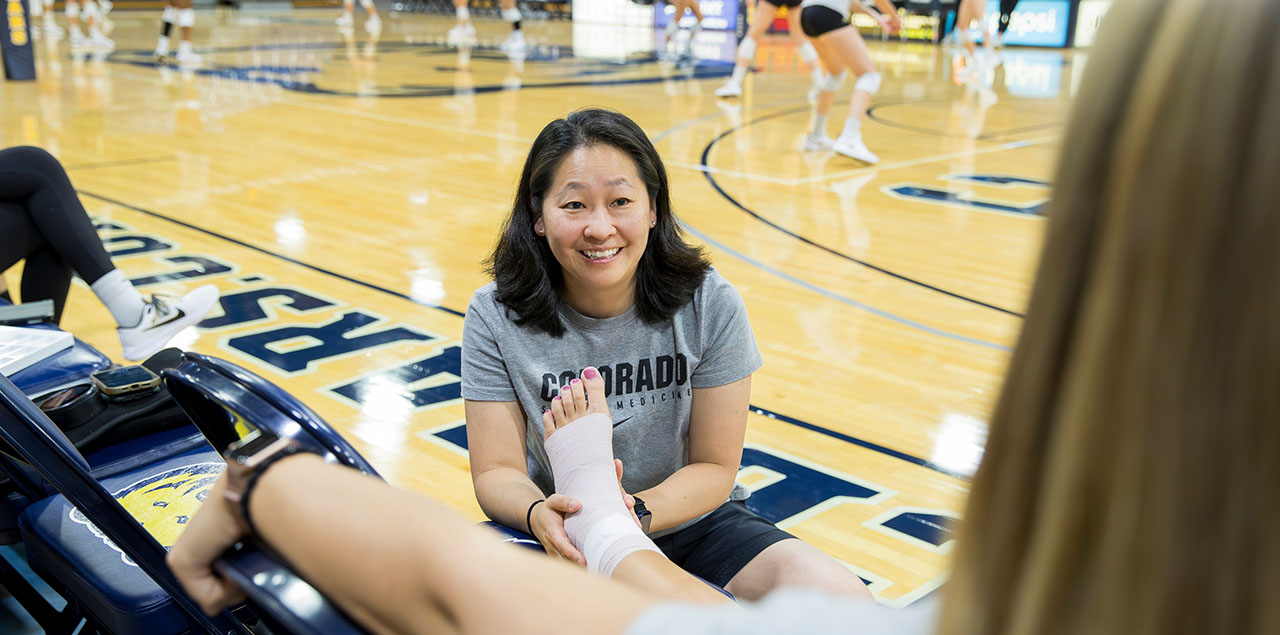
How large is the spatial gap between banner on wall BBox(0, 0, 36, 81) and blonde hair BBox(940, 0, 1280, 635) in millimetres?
10588

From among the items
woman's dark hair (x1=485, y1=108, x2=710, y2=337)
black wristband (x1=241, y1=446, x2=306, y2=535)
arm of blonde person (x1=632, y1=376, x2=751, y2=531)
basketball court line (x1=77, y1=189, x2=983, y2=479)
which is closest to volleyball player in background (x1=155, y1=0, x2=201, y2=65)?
basketball court line (x1=77, y1=189, x2=983, y2=479)

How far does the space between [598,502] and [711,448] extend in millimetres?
341

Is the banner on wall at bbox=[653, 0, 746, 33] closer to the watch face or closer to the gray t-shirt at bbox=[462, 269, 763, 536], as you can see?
the gray t-shirt at bbox=[462, 269, 763, 536]

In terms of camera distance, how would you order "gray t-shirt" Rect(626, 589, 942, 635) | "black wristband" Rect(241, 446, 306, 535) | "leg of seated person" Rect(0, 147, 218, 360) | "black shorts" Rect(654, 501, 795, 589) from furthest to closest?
"leg of seated person" Rect(0, 147, 218, 360) < "black shorts" Rect(654, 501, 795, 589) < "black wristband" Rect(241, 446, 306, 535) < "gray t-shirt" Rect(626, 589, 942, 635)

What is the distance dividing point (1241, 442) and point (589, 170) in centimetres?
131

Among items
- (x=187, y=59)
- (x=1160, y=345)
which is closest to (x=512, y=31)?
(x=187, y=59)

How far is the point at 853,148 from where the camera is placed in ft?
22.2

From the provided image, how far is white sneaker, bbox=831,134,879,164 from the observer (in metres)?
6.73

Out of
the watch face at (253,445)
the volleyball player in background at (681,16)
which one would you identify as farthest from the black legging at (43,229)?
the volleyball player in background at (681,16)

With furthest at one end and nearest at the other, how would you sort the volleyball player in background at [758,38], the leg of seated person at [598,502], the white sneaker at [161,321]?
the volleyball player in background at [758,38] → the white sneaker at [161,321] → the leg of seated person at [598,502]

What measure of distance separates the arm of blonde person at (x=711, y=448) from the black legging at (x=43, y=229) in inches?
78.5

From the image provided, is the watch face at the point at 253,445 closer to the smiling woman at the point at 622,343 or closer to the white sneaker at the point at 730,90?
the smiling woman at the point at 622,343

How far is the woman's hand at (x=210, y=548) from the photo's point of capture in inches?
31.2

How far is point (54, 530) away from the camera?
1.67 metres
